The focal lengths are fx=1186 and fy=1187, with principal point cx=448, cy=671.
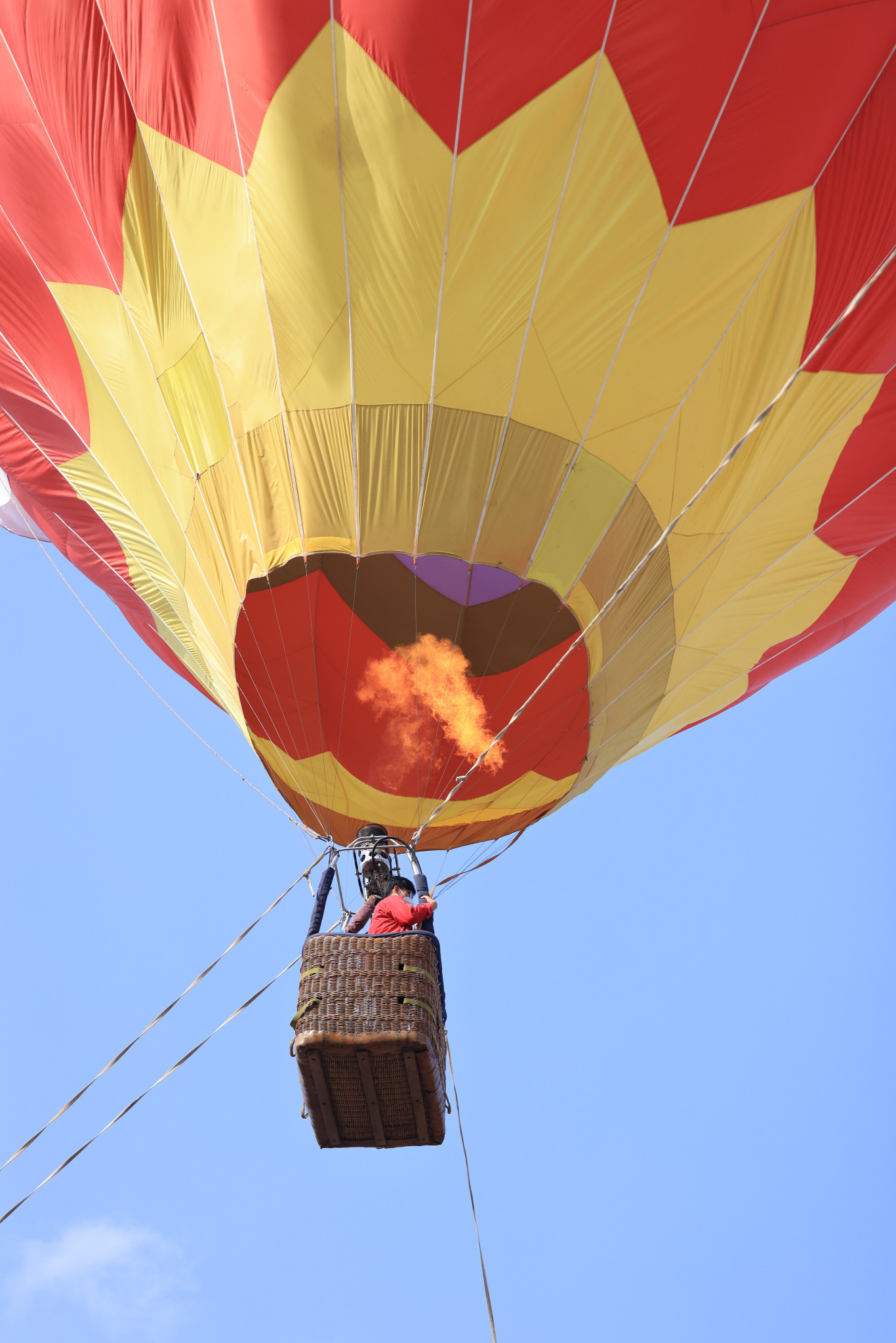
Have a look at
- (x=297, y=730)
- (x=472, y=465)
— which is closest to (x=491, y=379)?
(x=472, y=465)

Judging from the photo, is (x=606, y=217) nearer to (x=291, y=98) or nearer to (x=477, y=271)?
(x=477, y=271)

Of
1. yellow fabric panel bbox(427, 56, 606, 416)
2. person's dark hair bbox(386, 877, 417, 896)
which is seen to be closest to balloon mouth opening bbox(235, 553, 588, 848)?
person's dark hair bbox(386, 877, 417, 896)

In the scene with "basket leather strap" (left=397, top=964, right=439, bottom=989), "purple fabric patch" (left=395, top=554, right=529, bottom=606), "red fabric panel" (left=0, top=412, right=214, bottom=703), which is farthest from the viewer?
"red fabric panel" (left=0, top=412, right=214, bottom=703)

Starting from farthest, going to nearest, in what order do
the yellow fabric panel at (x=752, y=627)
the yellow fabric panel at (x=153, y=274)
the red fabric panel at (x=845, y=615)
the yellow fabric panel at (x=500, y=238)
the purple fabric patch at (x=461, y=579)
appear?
the red fabric panel at (x=845, y=615), the yellow fabric panel at (x=752, y=627), the purple fabric patch at (x=461, y=579), the yellow fabric panel at (x=153, y=274), the yellow fabric panel at (x=500, y=238)

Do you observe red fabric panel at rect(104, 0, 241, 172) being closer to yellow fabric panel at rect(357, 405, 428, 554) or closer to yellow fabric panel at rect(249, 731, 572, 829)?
yellow fabric panel at rect(357, 405, 428, 554)

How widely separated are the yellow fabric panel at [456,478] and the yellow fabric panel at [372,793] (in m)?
1.30

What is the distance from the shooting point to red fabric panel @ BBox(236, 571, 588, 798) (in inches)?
183

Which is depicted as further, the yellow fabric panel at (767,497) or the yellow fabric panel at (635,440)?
the yellow fabric panel at (767,497)

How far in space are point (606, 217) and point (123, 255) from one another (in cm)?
175

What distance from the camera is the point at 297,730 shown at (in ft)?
16.8

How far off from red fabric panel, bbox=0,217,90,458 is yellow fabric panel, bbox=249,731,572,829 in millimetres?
1591

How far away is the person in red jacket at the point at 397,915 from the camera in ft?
12.8

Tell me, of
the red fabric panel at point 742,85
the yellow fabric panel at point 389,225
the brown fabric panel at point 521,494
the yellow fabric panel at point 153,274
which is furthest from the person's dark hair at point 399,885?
the red fabric panel at point 742,85

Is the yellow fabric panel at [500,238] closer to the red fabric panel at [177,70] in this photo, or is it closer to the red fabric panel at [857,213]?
the red fabric panel at [177,70]
